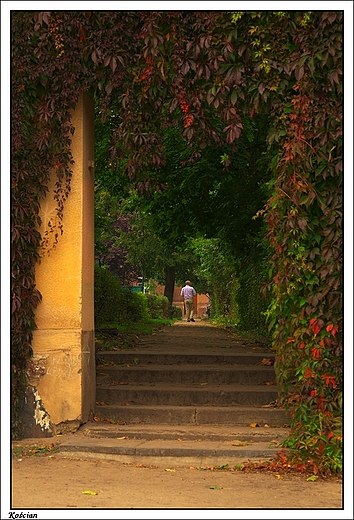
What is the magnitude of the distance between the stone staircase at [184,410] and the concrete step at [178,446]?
1 centimetres

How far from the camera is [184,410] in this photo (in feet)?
35.6

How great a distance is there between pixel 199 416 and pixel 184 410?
0.19m

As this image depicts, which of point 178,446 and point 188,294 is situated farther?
point 188,294

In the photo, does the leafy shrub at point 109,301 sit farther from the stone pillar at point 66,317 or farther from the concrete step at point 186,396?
the stone pillar at point 66,317

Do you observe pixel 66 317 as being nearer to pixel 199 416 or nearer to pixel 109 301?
pixel 199 416

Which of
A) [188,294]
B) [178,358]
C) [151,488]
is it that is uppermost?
[188,294]

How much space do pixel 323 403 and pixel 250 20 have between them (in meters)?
4.08

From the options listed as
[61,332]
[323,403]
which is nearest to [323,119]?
[323,403]

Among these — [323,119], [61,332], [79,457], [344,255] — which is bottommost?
[79,457]

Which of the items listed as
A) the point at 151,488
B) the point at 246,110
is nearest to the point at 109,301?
the point at 246,110

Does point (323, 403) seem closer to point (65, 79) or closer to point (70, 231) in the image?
point (70, 231)

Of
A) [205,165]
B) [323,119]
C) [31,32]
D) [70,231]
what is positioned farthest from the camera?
[205,165]

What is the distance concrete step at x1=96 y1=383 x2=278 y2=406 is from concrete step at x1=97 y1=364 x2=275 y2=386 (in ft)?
1.78

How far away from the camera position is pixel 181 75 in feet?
31.8
